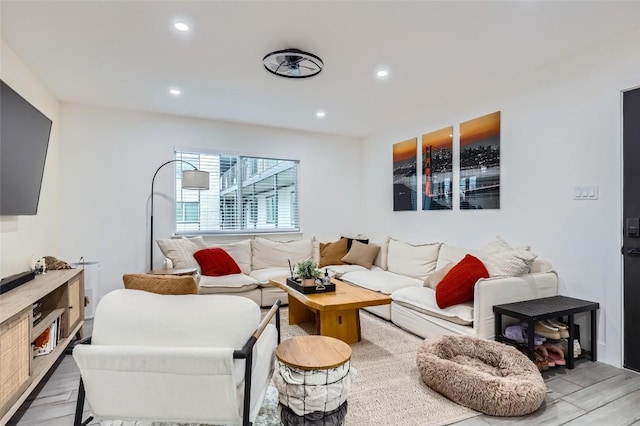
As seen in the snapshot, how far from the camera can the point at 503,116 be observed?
3.66 meters

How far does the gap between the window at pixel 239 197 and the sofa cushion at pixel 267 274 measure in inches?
34.9

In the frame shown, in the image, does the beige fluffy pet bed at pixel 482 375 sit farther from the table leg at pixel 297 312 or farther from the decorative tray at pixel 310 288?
the table leg at pixel 297 312

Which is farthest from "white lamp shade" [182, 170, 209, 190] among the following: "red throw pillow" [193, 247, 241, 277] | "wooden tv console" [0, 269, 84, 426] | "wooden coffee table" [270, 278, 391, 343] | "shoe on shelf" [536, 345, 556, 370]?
"shoe on shelf" [536, 345, 556, 370]

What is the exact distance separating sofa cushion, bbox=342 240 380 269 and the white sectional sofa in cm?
9

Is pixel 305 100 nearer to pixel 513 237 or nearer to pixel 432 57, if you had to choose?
pixel 432 57

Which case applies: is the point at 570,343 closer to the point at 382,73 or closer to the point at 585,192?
the point at 585,192

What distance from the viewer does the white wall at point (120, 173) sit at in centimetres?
429

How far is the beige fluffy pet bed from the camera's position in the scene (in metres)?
2.01

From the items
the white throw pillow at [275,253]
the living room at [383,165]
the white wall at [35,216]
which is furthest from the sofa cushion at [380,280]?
the white wall at [35,216]

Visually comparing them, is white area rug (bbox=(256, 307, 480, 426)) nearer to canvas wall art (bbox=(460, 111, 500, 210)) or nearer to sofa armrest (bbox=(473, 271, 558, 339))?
sofa armrest (bbox=(473, 271, 558, 339))

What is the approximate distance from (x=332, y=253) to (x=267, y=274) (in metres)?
1.17

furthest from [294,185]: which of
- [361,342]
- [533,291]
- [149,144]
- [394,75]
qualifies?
[533,291]

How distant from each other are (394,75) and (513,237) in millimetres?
2064

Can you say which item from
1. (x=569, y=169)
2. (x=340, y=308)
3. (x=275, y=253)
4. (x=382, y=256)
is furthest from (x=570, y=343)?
(x=275, y=253)
